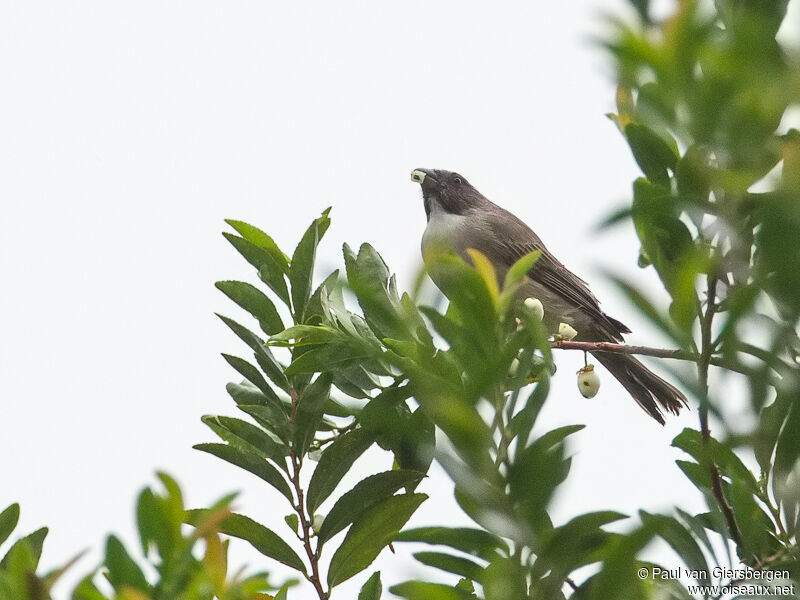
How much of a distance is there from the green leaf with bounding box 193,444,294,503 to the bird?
11.9 ft

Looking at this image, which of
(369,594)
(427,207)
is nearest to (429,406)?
(369,594)

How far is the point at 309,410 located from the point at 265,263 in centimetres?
46

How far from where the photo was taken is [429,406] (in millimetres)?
1304

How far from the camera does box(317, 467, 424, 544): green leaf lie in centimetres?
231

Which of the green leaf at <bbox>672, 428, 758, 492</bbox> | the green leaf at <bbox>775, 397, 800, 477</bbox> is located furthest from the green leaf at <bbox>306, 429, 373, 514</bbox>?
the green leaf at <bbox>775, 397, 800, 477</bbox>

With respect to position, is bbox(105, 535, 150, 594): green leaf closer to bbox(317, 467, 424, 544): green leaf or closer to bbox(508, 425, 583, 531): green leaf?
bbox(508, 425, 583, 531): green leaf

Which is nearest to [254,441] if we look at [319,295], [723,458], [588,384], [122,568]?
[319,295]

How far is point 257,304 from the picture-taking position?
8.80 ft

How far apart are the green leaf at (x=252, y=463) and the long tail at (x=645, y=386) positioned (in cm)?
414

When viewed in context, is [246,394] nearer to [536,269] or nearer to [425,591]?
[425,591]

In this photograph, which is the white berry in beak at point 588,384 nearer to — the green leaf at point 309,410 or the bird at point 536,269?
the green leaf at point 309,410

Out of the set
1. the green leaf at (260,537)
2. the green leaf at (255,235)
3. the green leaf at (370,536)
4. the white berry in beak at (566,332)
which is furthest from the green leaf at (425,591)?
the white berry in beak at (566,332)

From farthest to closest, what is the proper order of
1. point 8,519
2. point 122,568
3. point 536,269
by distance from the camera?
point 536,269
point 8,519
point 122,568

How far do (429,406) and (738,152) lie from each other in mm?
520
